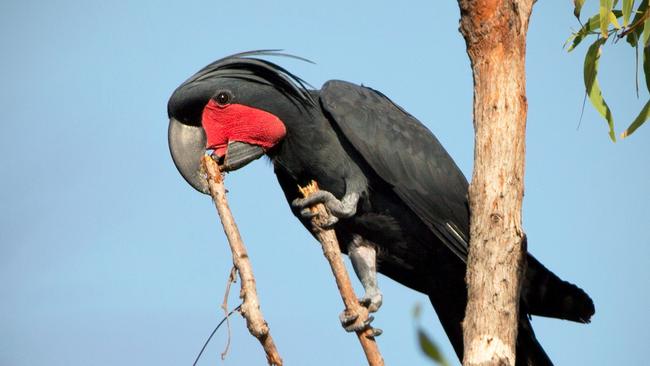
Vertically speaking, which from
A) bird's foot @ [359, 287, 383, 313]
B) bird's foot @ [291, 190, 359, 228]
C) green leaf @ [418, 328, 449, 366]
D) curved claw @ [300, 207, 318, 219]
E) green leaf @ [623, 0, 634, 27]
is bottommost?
green leaf @ [418, 328, 449, 366]

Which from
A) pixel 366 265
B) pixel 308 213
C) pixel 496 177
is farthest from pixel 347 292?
Answer: pixel 366 265

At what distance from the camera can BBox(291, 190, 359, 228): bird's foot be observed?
4984mm

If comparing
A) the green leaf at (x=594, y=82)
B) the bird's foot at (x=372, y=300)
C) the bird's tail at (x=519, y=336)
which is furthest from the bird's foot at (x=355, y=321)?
the green leaf at (x=594, y=82)

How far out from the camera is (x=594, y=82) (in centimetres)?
439

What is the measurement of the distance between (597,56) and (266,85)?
2.07m

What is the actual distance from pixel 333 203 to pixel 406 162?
535 mm

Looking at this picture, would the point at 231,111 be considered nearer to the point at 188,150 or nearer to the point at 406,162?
the point at 188,150

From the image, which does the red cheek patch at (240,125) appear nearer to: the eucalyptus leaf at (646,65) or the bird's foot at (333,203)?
the bird's foot at (333,203)

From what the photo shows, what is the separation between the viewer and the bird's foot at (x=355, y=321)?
4066 millimetres

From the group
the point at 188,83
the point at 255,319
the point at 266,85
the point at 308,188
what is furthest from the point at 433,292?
the point at 255,319

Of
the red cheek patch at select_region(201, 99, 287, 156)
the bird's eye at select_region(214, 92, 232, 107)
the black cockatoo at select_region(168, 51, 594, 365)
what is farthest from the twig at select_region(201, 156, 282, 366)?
the bird's eye at select_region(214, 92, 232, 107)

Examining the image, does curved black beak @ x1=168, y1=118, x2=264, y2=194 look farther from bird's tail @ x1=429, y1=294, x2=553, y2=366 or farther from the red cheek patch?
bird's tail @ x1=429, y1=294, x2=553, y2=366

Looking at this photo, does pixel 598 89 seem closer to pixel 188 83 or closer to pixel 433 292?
pixel 433 292

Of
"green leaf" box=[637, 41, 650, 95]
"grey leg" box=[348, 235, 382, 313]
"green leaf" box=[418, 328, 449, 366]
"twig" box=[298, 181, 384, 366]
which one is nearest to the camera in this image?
"green leaf" box=[418, 328, 449, 366]
